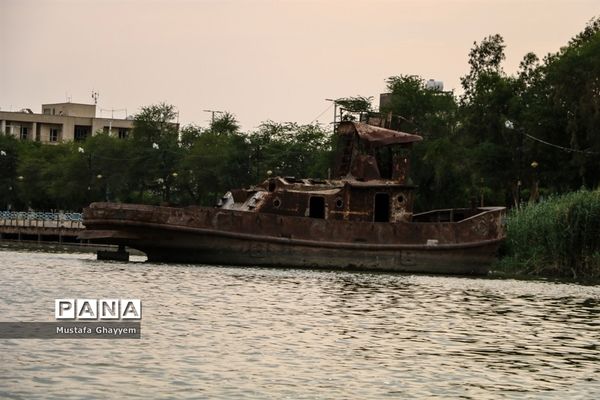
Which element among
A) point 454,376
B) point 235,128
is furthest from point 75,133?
point 454,376

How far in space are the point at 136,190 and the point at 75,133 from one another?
61.5 m

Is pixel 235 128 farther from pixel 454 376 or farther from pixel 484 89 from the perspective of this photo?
pixel 454 376

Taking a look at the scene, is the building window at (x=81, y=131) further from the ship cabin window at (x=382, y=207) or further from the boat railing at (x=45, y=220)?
the ship cabin window at (x=382, y=207)

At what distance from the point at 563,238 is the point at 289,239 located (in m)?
11.4

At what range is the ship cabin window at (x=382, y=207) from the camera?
171ft

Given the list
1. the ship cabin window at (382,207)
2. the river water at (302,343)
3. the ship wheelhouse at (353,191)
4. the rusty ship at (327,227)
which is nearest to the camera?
the river water at (302,343)

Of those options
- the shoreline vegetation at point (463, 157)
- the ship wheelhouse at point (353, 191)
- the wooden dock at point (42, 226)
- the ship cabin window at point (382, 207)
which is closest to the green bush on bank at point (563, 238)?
the shoreline vegetation at point (463, 157)

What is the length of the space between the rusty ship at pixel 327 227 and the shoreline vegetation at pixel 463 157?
3.95 metres

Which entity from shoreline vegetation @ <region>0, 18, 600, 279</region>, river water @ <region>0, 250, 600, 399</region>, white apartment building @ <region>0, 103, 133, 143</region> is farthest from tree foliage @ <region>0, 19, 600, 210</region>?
white apartment building @ <region>0, 103, 133, 143</region>

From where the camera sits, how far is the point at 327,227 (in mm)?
49938

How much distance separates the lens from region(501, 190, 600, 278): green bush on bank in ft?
168

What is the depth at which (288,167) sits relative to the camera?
326ft

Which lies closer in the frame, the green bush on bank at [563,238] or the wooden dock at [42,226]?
the green bush on bank at [563,238]

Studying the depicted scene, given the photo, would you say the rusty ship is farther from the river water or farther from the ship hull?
the river water
